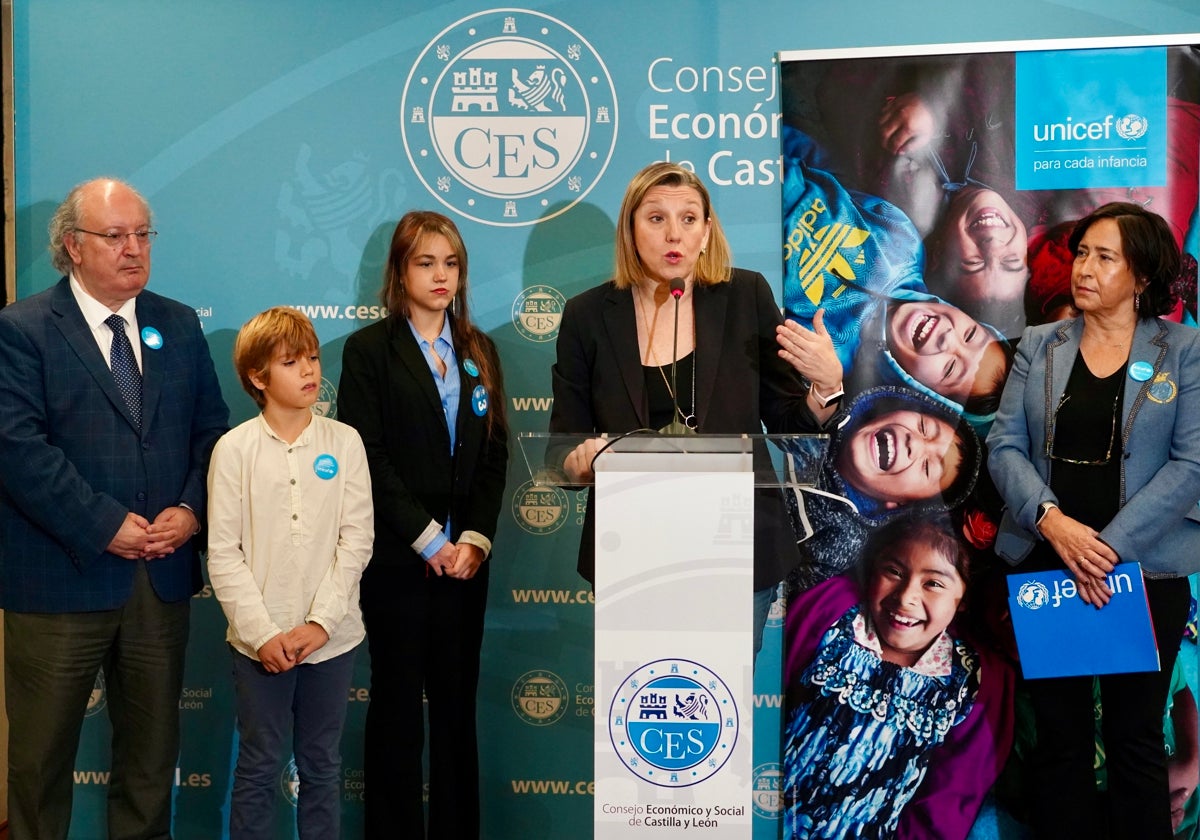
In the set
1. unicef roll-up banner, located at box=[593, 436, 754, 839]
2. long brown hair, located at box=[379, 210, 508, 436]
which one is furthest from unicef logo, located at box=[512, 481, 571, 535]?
unicef roll-up banner, located at box=[593, 436, 754, 839]

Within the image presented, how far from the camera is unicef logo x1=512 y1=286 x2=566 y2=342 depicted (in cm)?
375

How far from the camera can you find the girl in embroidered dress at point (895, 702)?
11.7 feet

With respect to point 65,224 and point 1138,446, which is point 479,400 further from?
point 1138,446

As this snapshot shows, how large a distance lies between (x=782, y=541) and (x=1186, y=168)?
1800 millimetres

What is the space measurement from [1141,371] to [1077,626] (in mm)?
718

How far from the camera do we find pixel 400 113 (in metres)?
3.76

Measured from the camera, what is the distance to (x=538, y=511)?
12.4 ft

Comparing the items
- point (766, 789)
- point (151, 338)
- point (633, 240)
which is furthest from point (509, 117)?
point (766, 789)

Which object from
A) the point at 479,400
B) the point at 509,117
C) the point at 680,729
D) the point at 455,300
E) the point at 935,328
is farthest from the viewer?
the point at 509,117

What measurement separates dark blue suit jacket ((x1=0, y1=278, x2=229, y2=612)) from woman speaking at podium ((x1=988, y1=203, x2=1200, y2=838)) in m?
2.35

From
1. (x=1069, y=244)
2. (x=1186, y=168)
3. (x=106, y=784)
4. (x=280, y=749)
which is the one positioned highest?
(x=1186, y=168)

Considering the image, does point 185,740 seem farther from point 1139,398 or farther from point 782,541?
point 1139,398

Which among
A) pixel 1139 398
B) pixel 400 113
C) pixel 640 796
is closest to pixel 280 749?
pixel 640 796

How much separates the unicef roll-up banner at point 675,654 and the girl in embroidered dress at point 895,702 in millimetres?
1537
